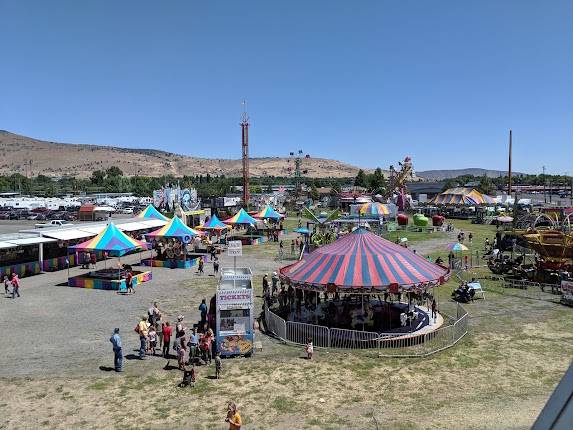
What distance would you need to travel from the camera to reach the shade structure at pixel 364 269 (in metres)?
16.2

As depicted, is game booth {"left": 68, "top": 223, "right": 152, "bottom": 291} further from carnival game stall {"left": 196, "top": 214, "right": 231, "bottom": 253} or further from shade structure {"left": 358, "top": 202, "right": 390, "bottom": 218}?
shade structure {"left": 358, "top": 202, "right": 390, "bottom": 218}

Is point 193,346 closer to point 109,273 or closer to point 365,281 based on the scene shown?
point 365,281

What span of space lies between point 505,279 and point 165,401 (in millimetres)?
21199

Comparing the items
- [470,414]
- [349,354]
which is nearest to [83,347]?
[349,354]

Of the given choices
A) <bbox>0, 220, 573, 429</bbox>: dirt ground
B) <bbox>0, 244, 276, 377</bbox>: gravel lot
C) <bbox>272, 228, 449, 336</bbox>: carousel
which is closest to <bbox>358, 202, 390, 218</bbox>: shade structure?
<bbox>0, 244, 276, 377</bbox>: gravel lot

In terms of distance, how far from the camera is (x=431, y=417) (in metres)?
10.8

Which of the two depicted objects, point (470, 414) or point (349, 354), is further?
point (349, 354)

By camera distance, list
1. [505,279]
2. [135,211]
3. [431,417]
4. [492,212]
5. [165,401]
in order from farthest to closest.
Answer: [135,211], [492,212], [505,279], [165,401], [431,417]

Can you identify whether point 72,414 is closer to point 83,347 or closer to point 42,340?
point 83,347

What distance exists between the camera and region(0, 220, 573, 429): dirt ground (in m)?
10.8

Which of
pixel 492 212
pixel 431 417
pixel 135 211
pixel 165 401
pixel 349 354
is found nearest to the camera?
pixel 431 417

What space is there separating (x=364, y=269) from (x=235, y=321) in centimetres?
490

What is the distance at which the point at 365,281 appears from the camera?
16188mm

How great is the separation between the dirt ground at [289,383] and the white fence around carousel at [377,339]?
454 mm
